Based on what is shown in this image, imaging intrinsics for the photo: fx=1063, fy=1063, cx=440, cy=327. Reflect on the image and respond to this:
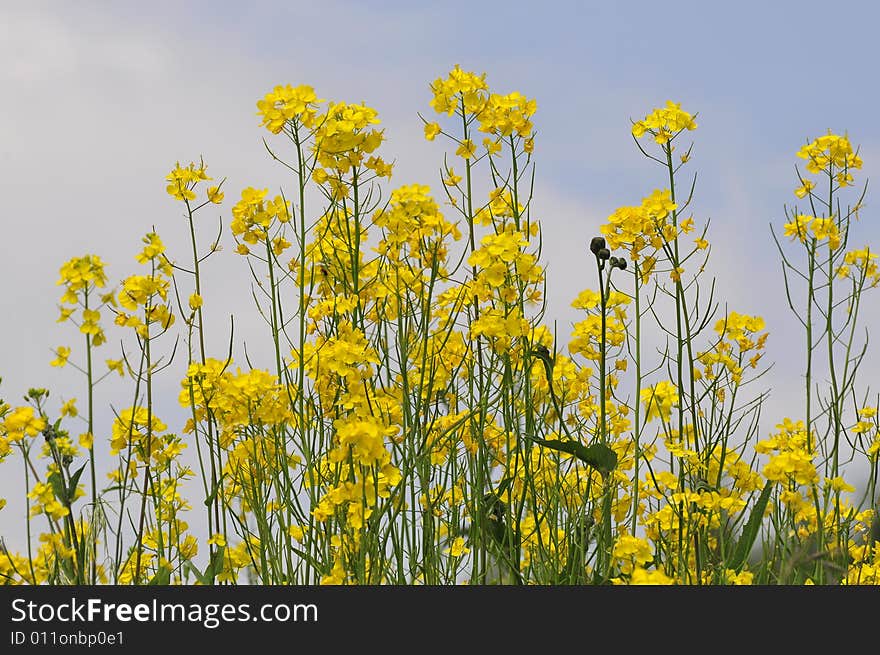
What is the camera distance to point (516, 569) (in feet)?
8.73

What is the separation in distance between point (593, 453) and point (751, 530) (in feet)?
2.62

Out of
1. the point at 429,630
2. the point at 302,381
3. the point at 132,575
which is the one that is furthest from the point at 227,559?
the point at 429,630

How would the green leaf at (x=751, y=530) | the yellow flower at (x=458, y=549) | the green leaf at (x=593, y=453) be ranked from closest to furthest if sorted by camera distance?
the green leaf at (x=593, y=453) → the yellow flower at (x=458, y=549) → the green leaf at (x=751, y=530)

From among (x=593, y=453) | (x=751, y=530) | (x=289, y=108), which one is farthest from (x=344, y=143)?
(x=751, y=530)

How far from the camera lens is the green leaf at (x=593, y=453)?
250 centimetres

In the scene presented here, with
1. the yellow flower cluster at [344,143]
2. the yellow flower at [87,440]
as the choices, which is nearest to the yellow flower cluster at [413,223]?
the yellow flower cluster at [344,143]

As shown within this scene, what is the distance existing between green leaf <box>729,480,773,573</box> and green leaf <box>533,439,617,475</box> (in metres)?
0.65

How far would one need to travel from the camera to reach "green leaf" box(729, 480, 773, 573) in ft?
9.95

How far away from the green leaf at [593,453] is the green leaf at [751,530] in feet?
2.13

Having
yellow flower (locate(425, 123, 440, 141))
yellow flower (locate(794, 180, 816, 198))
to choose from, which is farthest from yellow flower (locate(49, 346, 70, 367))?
yellow flower (locate(794, 180, 816, 198))

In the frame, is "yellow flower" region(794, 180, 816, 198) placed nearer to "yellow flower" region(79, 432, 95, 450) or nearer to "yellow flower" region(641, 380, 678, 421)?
"yellow flower" region(641, 380, 678, 421)

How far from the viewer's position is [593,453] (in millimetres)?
2549

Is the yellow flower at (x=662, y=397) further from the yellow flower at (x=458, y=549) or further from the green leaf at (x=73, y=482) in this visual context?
the green leaf at (x=73, y=482)

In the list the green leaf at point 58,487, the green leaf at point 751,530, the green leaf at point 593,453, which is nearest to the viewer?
the green leaf at point 593,453
